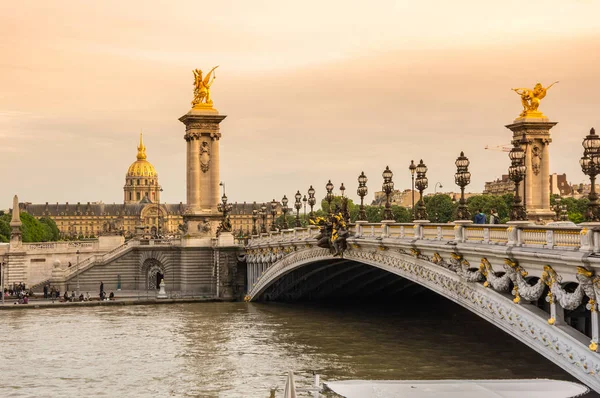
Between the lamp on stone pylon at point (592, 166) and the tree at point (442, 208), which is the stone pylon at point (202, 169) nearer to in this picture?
the tree at point (442, 208)

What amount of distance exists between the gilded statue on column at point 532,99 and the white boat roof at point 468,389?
48.0 metres

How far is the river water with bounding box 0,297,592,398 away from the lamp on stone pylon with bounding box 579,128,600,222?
8430mm

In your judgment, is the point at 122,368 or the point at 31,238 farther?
the point at 31,238

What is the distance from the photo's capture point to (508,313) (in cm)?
2702

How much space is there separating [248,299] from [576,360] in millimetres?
44017

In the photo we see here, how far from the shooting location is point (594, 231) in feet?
70.2

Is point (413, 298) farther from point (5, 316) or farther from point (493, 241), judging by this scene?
point (493, 241)

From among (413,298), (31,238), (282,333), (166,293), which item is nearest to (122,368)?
(282,333)

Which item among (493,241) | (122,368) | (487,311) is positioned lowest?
(122,368)

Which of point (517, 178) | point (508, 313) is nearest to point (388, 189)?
point (517, 178)

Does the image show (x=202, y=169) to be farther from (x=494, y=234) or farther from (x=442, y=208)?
(x=494, y=234)

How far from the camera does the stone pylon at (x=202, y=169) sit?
74812mm

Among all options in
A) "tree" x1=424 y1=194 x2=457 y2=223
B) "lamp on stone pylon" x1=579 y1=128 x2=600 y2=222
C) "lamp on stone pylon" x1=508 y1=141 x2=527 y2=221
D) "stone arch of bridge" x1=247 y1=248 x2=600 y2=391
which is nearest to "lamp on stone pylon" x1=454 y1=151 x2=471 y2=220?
"stone arch of bridge" x1=247 y1=248 x2=600 y2=391

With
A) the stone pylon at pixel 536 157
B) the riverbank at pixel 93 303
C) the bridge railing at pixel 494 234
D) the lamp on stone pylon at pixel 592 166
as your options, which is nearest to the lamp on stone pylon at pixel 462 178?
the bridge railing at pixel 494 234
